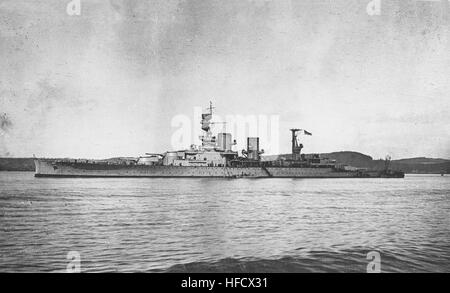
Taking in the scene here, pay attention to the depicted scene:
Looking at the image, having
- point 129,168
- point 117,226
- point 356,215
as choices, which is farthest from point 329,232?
point 129,168

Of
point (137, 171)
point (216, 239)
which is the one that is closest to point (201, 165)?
point (137, 171)

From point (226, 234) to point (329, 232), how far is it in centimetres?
263

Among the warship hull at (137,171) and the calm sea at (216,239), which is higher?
the warship hull at (137,171)

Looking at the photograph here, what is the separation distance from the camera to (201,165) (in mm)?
37312

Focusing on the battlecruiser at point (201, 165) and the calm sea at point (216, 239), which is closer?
the calm sea at point (216, 239)

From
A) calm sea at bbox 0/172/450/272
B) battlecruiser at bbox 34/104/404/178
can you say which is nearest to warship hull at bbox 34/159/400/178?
battlecruiser at bbox 34/104/404/178

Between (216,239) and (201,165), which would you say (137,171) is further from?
(216,239)

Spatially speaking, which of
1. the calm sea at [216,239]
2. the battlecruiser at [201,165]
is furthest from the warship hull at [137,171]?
the calm sea at [216,239]

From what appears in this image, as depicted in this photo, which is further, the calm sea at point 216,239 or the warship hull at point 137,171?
the warship hull at point 137,171

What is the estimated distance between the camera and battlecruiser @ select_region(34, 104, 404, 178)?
35250 mm

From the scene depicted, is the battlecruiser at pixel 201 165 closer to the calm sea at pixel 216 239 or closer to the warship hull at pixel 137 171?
the warship hull at pixel 137 171

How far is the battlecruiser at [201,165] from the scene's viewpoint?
3525 centimetres

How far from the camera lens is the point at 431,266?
630cm
